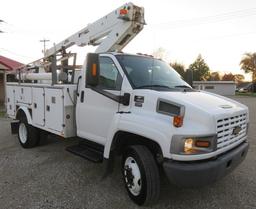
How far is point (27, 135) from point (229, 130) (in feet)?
15.8

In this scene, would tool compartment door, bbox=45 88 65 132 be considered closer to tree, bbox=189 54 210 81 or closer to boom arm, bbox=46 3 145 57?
boom arm, bbox=46 3 145 57

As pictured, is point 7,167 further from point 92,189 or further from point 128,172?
point 128,172

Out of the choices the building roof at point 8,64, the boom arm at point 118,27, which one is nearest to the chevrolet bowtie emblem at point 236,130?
the boom arm at point 118,27

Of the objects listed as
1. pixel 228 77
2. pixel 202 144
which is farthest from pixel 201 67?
pixel 202 144

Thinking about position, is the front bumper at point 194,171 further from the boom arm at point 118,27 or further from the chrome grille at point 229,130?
the boom arm at point 118,27

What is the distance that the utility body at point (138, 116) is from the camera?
316 cm

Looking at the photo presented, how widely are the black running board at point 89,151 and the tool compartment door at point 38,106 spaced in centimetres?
130

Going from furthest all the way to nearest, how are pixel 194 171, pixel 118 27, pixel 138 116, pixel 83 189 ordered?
pixel 118 27
pixel 83 189
pixel 138 116
pixel 194 171

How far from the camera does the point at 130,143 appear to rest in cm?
394

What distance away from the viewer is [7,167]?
206 inches

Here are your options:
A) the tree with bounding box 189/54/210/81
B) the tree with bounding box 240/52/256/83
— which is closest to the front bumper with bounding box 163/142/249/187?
the tree with bounding box 189/54/210/81

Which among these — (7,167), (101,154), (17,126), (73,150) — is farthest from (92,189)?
(17,126)

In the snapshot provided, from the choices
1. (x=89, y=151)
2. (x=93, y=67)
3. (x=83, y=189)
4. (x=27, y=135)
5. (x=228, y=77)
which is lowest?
(x=83, y=189)

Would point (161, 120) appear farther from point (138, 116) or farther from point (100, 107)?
point (100, 107)
